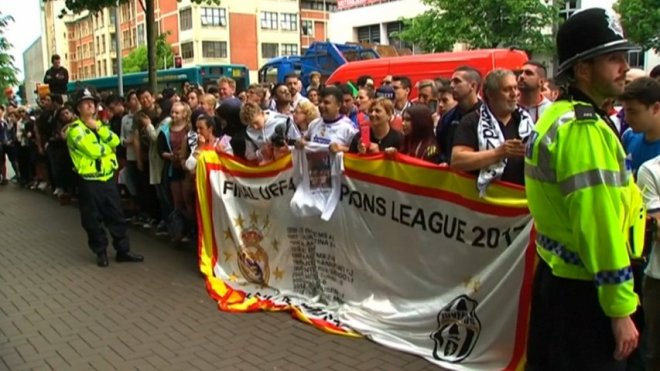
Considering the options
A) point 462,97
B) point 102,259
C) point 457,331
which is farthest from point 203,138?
point 457,331

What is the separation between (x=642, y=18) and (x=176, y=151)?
2392cm

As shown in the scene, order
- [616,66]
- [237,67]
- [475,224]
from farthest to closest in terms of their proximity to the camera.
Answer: [237,67], [475,224], [616,66]

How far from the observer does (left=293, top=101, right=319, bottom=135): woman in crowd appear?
6684 millimetres

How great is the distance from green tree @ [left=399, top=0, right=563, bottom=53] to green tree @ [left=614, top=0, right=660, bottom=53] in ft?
11.1

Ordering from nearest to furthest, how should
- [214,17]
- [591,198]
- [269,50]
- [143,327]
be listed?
[591,198] < [143,327] < [214,17] < [269,50]

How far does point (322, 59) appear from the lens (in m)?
20.9

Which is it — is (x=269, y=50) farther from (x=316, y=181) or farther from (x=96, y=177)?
(x=316, y=181)

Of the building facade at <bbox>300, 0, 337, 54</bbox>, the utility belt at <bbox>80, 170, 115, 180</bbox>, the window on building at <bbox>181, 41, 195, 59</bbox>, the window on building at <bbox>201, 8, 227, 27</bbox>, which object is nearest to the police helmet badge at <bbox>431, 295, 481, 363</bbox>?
the utility belt at <bbox>80, 170, 115, 180</bbox>

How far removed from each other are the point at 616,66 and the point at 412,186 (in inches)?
96.1

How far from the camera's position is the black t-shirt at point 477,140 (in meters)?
4.00

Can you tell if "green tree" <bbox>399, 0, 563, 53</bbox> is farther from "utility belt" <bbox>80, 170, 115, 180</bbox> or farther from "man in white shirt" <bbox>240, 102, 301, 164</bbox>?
"utility belt" <bbox>80, 170, 115, 180</bbox>

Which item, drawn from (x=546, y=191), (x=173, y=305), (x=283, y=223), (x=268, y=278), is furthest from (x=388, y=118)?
(x=546, y=191)

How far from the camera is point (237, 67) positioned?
29.7 m

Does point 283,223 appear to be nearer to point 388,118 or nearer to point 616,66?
point 388,118
